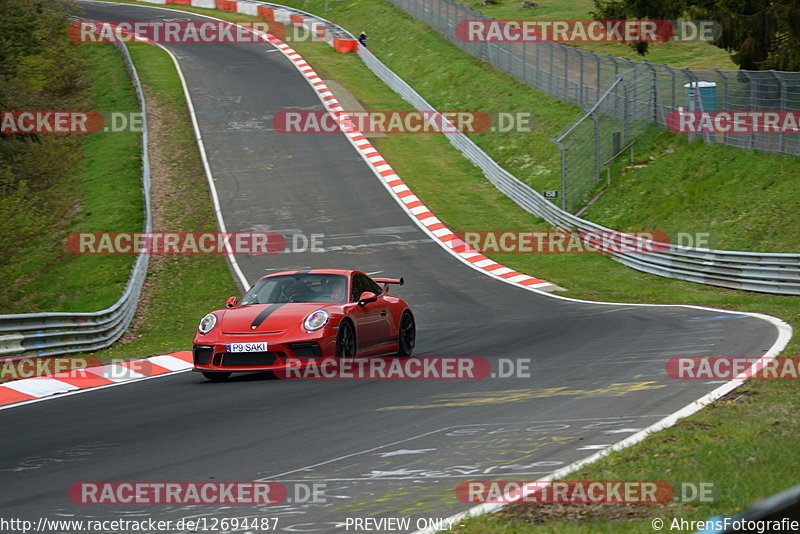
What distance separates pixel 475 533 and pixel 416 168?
3176cm

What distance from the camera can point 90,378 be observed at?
1259 centimetres

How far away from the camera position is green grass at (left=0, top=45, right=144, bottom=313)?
2383cm

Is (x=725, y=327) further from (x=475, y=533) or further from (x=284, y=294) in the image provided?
(x=475, y=533)

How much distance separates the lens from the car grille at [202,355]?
38.1 ft

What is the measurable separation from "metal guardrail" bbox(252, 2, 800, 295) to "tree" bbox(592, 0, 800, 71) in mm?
6064

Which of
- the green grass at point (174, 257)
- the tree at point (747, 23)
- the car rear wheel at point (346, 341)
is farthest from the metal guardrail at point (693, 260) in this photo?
the car rear wheel at point (346, 341)

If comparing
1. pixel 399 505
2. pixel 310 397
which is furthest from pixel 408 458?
pixel 310 397

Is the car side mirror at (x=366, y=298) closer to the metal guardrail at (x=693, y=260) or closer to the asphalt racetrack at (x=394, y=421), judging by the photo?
Result: the asphalt racetrack at (x=394, y=421)

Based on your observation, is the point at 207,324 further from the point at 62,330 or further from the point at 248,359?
the point at 62,330

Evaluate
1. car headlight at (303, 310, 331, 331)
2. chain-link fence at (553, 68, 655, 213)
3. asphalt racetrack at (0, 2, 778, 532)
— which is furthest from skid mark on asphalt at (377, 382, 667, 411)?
chain-link fence at (553, 68, 655, 213)

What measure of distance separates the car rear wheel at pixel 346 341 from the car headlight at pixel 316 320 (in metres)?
0.28

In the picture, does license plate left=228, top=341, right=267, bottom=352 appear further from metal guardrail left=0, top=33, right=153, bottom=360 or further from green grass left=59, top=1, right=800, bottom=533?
green grass left=59, top=1, right=800, bottom=533

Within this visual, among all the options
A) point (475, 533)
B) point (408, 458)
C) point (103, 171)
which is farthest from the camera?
point (103, 171)

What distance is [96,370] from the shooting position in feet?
44.3
